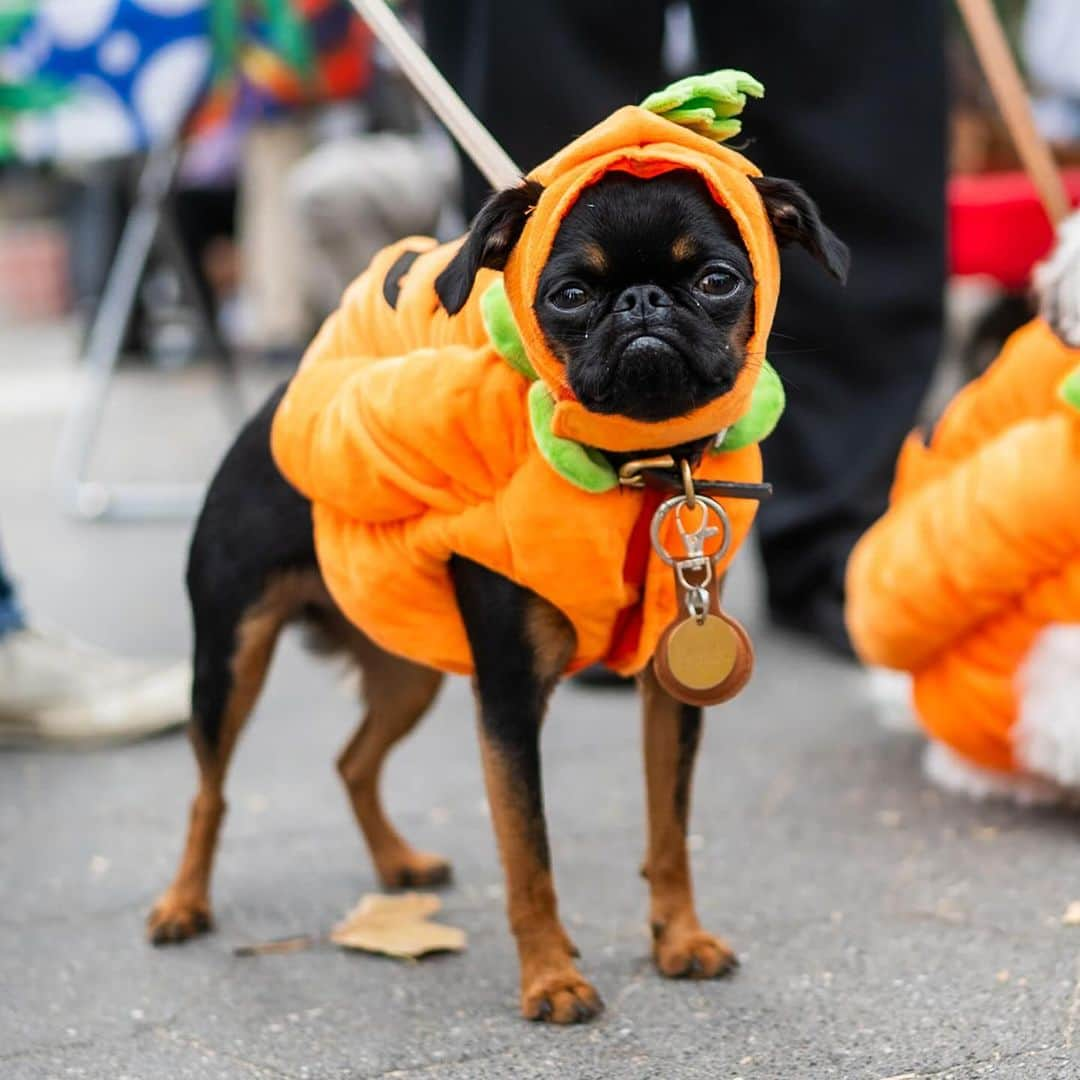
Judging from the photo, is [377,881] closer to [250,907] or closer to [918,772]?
[250,907]

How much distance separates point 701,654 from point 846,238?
219 centimetres

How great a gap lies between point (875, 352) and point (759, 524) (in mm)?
494

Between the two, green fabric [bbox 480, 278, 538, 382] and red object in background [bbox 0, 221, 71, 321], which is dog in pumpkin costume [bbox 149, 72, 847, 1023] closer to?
green fabric [bbox 480, 278, 538, 382]

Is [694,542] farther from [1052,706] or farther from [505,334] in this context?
[1052,706]

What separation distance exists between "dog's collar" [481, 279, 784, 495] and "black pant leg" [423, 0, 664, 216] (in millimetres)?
1428

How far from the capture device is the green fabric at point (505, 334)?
2.14m

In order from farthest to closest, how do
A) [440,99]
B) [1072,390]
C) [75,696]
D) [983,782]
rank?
1. [75,696]
2. [983,782]
3. [1072,390]
4. [440,99]

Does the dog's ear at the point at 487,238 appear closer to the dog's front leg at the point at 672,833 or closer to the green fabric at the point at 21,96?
the dog's front leg at the point at 672,833

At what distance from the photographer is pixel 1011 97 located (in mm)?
3064

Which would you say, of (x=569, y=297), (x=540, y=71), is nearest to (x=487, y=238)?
(x=569, y=297)

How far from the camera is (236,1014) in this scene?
2309 mm

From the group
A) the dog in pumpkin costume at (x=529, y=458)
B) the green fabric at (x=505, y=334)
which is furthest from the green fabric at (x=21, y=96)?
the green fabric at (x=505, y=334)

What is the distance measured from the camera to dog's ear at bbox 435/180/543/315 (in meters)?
2.00

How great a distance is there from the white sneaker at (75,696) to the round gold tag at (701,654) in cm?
160
